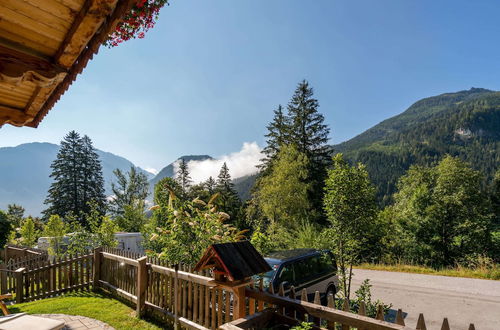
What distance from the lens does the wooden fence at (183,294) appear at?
3.17 m

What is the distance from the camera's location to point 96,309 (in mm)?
6348

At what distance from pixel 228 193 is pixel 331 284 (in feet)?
112

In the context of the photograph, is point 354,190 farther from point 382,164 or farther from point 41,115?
point 382,164

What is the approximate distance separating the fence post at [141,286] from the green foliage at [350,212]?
4.69m

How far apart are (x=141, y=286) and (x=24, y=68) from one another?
5.44 metres

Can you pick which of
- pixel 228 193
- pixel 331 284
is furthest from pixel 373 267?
pixel 228 193

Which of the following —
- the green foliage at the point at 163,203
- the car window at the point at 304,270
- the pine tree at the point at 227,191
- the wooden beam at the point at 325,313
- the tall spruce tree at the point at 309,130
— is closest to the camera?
the wooden beam at the point at 325,313

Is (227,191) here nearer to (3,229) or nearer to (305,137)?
(305,137)

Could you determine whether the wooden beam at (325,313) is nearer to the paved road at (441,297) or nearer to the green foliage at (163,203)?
the green foliage at (163,203)

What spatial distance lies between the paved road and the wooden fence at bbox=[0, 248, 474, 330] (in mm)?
3525

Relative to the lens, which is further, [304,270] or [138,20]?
[304,270]

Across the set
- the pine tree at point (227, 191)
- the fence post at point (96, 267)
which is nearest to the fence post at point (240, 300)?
the fence post at point (96, 267)

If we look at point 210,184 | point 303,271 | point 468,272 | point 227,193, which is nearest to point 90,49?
point 303,271

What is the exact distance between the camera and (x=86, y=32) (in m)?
1.71
